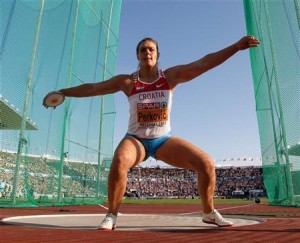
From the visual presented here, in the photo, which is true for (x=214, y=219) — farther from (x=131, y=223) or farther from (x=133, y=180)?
(x=133, y=180)

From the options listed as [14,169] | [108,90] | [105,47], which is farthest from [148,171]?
[108,90]

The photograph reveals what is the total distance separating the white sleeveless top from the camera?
12.1 ft

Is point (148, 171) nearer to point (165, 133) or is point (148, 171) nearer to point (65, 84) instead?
point (65, 84)

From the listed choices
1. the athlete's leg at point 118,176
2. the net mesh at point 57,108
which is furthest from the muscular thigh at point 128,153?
the net mesh at point 57,108

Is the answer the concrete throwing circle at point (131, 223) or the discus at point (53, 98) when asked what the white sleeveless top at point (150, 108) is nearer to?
the discus at point (53, 98)

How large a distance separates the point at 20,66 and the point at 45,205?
14.9ft

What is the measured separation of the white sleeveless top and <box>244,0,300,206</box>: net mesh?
6012 millimetres

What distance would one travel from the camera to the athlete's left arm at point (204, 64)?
3.61 m

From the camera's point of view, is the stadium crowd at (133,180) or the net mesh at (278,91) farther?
the stadium crowd at (133,180)

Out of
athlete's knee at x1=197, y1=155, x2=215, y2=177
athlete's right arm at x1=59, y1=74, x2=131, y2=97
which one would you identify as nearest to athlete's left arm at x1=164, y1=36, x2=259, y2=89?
athlete's right arm at x1=59, y1=74, x2=131, y2=97

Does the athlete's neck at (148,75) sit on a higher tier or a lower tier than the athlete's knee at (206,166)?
higher

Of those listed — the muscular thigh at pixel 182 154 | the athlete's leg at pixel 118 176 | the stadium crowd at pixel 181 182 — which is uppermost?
the stadium crowd at pixel 181 182

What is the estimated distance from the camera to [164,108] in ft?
12.3

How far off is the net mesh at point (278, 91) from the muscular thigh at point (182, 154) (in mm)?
6205
